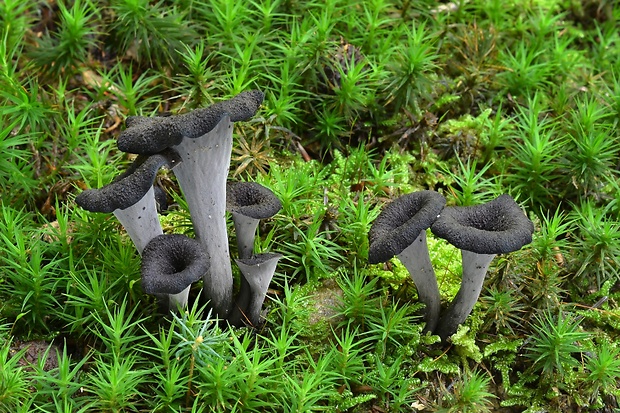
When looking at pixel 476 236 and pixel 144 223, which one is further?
pixel 144 223

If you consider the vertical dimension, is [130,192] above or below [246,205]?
above

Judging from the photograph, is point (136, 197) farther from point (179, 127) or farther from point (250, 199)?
point (250, 199)

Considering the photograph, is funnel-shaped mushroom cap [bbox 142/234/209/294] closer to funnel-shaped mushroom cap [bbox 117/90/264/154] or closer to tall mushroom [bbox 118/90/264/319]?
tall mushroom [bbox 118/90/264/319]

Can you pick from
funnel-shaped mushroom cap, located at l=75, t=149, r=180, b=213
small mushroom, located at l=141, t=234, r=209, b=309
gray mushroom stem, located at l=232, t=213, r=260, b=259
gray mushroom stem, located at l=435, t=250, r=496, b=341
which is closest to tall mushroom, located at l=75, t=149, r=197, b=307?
funnel-shaped mushroom cap, located at l=75, t=149, r=180, b=213

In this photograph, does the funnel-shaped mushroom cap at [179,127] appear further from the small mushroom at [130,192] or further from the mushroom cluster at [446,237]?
the mushroom cluster at [446,237]

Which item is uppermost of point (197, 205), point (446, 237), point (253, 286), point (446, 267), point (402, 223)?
point (197, 205)

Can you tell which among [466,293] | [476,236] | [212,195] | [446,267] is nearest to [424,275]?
[466,293]

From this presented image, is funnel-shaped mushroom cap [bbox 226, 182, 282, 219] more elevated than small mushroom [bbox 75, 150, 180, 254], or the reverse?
small mushroom [bbox 75, 150, 180, 254]
